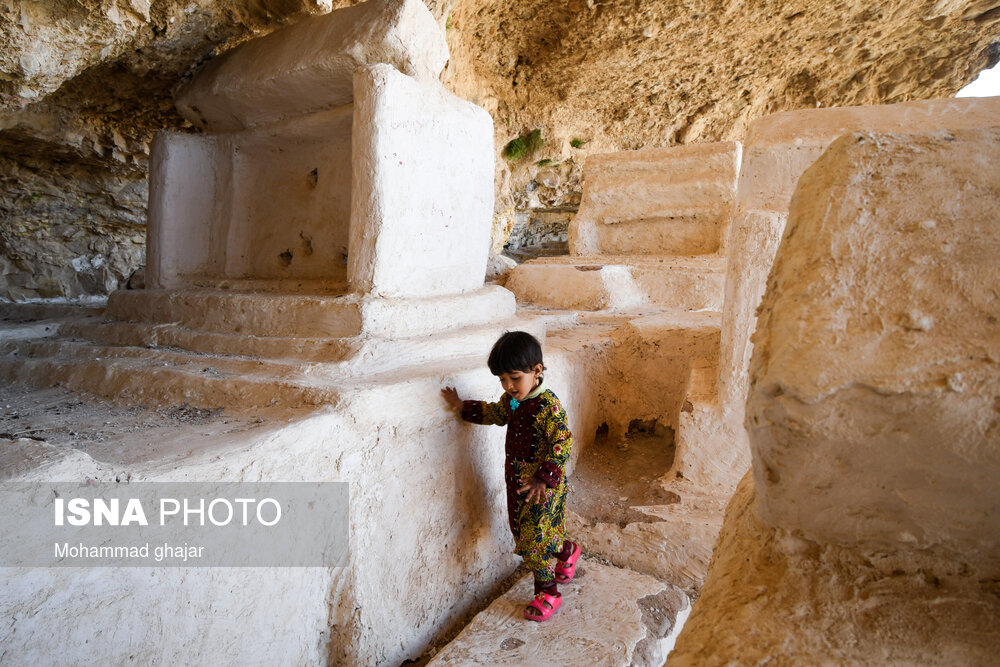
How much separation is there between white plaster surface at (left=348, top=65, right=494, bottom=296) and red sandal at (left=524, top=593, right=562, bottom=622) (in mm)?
1084

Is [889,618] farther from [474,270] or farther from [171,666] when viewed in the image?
[474,270]

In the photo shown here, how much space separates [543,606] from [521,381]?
667 millimetres

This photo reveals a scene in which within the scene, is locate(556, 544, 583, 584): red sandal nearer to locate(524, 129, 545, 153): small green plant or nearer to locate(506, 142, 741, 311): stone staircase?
locate(506, 142, 741, 311): stone staircase

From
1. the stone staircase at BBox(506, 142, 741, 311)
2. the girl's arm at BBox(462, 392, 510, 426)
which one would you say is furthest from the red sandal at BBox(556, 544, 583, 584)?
the stone staircase at BBox(506, 142, 741, 311)

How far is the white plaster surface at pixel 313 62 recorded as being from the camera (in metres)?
1.96

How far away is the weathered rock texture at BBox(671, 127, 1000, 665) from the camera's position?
580 millimetres

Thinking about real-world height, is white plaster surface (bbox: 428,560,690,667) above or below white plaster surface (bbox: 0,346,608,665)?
below

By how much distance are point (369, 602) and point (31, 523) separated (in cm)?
78

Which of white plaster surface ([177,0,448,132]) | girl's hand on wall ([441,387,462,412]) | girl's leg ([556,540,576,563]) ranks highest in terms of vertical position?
white plaster surface ([177,0,448,132])

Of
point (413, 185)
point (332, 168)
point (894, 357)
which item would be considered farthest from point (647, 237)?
point (894, 357)

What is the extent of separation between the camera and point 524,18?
620 centimetres

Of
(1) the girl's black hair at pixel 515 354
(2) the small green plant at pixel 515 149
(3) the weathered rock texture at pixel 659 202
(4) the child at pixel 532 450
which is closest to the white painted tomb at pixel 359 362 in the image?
(4) the child at pixel 532 450

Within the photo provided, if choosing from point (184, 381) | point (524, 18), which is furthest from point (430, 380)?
point (524, 18)

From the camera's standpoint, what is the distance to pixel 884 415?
1.94 ft
